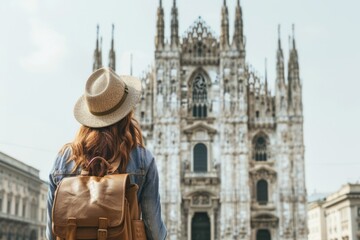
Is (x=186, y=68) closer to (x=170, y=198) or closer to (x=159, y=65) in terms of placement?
(x=159, y=65)

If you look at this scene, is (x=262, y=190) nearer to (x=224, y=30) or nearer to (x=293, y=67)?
(x=293, y=67)

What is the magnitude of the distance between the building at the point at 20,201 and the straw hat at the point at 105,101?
121ft

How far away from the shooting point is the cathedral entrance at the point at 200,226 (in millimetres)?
37906

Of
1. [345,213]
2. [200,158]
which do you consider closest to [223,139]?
[200,158]

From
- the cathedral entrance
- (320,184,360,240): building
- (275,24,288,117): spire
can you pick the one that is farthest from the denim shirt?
(320,184,360,240): building

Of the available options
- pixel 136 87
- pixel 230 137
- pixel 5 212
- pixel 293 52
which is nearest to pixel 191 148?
pixel 230 137

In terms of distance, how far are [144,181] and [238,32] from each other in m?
36.9

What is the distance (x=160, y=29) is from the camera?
130 ft

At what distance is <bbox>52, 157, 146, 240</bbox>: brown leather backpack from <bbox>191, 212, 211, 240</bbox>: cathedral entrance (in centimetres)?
3568

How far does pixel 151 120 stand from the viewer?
39125 millimetres

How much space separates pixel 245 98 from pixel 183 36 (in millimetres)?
5744

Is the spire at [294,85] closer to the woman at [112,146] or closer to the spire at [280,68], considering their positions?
the spire at [280,68]

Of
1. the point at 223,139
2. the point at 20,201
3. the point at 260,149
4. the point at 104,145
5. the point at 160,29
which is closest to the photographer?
the point at 104,145

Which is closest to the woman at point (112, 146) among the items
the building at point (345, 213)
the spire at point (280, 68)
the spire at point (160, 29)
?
the spire at point (280, 68)
